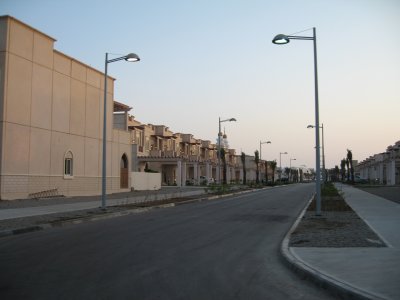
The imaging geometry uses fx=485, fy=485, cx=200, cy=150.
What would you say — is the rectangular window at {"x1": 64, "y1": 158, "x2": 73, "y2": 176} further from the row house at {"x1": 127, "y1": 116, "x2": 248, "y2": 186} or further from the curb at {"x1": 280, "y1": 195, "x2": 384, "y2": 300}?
the curb at {"x1": 280, "y1": 195, "x2": 384, "y2": 300}

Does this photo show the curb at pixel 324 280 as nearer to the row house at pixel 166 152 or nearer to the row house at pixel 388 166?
the row house at pixel 166 152

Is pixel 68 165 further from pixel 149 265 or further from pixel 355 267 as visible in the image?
pixel 355 267

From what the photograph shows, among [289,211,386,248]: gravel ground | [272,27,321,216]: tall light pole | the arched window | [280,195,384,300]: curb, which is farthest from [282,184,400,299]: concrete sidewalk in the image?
the arched window

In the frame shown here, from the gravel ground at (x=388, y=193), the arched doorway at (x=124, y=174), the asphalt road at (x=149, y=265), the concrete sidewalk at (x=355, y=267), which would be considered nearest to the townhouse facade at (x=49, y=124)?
the arched doorway at (x=124, y=174)

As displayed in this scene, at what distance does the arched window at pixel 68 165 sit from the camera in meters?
36.7

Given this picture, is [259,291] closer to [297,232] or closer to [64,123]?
[297,232]

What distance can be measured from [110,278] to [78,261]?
1.93 meters

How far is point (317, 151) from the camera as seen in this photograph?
760 inches

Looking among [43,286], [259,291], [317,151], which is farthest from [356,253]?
[317,151]

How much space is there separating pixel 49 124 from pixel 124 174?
14.3 metres

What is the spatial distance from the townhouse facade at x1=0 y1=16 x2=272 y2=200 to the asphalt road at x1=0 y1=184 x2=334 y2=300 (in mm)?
16004

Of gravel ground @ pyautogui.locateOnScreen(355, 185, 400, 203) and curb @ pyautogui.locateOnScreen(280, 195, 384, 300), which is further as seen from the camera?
gravel ground @ pyautogui.locateOnScreen(355, 185, 400, 203)

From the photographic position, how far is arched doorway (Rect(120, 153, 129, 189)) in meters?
47.2

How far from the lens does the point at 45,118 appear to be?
111ft
